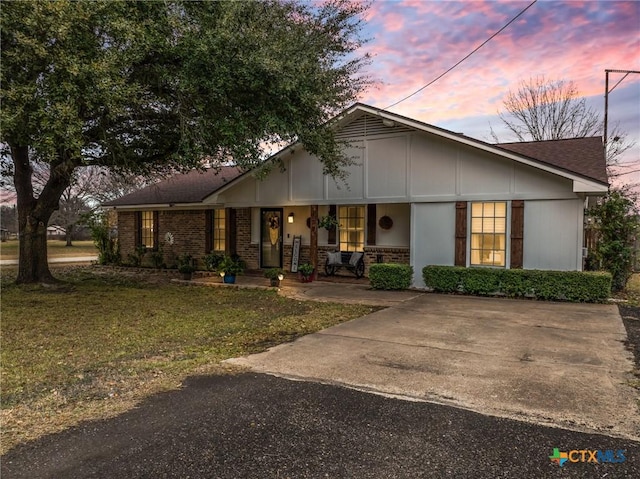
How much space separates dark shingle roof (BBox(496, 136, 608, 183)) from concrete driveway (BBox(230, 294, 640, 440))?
11.2ft

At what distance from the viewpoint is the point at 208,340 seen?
6.19 m

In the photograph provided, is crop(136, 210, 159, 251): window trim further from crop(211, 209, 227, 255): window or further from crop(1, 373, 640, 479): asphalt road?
crop(1, 373, 640, 479): asphalt road

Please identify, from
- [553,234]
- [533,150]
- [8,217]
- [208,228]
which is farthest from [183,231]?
[8,217]

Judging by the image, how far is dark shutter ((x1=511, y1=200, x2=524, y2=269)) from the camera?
1012 cm

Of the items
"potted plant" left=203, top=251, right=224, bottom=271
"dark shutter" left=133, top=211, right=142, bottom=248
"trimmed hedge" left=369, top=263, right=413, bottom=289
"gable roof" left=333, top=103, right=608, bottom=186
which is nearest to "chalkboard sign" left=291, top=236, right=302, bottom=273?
"potted plant" left=203, top=251, right=224, bottom=271

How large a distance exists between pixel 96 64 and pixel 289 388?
210 inches

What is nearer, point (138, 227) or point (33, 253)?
point (33, 253)

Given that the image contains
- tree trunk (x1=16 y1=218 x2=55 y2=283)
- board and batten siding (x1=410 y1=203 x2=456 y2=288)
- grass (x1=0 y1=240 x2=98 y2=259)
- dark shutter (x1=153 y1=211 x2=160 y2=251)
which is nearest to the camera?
board and batten siding (x1=410 y1=203 x2=456 y2=288)

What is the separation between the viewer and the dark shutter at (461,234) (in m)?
10.8

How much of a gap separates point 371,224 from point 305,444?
1037cm

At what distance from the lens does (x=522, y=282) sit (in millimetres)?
9820

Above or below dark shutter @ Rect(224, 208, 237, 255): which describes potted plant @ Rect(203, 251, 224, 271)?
below

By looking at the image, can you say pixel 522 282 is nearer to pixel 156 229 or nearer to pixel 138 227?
pixel 156 229

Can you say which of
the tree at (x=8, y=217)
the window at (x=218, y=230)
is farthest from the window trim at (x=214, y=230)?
the tree at (x=8, y=217)
